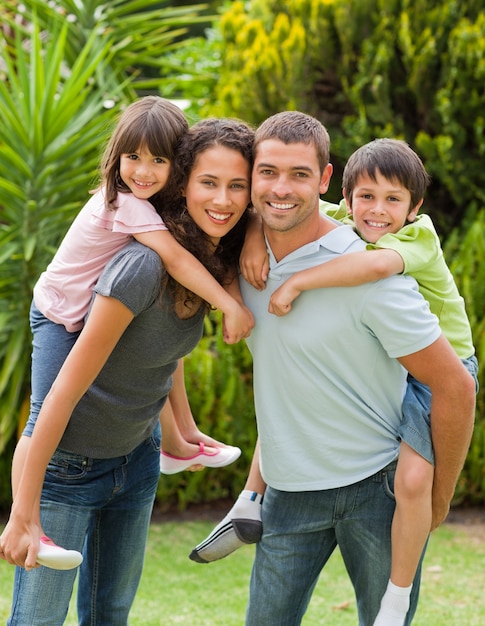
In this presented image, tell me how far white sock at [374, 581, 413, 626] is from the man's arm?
0.29m

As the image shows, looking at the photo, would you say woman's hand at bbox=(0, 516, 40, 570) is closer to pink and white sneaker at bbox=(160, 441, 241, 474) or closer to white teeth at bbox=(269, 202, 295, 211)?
pink and white sneaker at bbox=(160, 441, 241, 474)

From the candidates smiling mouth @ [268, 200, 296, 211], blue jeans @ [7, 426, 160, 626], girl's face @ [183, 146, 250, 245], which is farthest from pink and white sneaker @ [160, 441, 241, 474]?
smiling mouth @ [268, 200, 296, 211]

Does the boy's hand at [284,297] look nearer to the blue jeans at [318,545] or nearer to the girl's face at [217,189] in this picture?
the girl's face at [217,189]

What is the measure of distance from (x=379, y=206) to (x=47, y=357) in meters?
1.03

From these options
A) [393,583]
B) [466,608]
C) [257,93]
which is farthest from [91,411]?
[257,93]

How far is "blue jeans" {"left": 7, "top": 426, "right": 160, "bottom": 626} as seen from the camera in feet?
8.08

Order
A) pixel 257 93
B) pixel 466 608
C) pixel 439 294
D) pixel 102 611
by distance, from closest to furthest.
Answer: pixel 439 294 → pixel 102 611 → pixel 466 608 → pixel 257 93

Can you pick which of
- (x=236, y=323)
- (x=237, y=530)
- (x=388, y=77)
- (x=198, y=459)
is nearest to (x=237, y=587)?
(x=198, y=459)

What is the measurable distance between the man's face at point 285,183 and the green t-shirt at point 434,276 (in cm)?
24

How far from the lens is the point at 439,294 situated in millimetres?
2613

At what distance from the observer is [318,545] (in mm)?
2604

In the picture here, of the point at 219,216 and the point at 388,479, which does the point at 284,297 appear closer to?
the point at 219,216

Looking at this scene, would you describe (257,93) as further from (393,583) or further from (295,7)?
(393,583)

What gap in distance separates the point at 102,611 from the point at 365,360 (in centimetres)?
119
